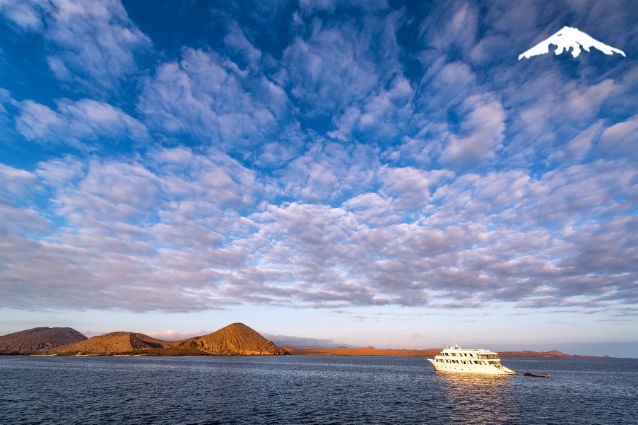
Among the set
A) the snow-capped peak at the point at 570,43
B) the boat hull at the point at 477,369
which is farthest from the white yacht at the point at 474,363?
the snow-capped peak at the point at 570,43

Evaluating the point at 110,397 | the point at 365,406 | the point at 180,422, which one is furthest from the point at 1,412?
the point at 365,406

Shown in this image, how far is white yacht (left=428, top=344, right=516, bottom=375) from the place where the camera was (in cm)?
15225

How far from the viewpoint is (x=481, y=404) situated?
80500 mm

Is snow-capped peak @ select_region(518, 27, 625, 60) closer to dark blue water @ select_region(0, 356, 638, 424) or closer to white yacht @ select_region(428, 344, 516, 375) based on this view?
dark blue water @ select_region(0, 356, 638, 424)

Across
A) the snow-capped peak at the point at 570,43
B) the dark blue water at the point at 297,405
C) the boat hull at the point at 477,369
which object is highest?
the snow-capped peak at the point at 570,43

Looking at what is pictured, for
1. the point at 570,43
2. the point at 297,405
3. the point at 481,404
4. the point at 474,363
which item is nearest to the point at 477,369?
the point at 474,363

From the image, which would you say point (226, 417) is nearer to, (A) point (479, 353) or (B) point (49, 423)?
(B) point (49, 423)

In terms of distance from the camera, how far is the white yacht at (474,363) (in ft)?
500

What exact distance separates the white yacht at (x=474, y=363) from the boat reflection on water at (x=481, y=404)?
1508 inches

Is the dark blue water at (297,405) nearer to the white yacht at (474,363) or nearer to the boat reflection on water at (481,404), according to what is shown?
the boat reflection on water at (481,404)

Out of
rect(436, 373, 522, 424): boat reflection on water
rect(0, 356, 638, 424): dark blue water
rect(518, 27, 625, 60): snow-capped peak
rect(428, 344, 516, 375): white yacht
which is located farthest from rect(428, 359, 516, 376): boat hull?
rect(518, 27, 625, 60): snow-capped peak

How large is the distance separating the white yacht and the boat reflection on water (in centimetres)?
3829

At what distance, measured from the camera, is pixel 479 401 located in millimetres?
84812

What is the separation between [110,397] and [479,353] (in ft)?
457
